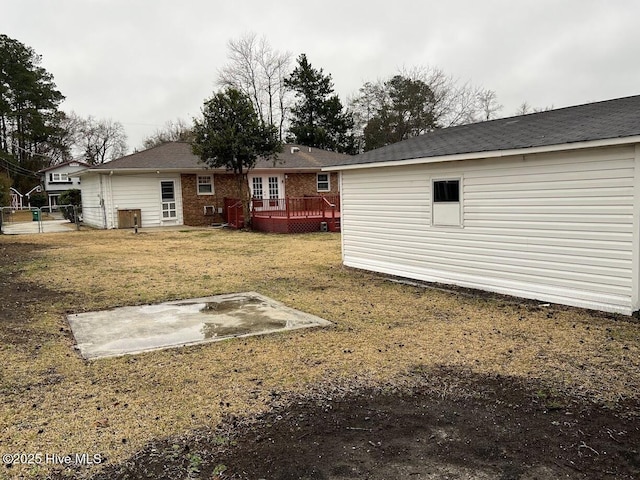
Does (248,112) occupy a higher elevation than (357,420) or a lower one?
higher

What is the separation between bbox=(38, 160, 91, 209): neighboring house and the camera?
48.5 m

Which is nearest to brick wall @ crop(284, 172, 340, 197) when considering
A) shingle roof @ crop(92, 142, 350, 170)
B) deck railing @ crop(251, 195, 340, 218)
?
shingle roof @ crop(92, 142, 350, 170)

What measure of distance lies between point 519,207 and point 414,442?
532cm

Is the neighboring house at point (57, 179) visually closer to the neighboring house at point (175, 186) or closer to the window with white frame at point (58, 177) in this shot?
the window with white frame at point (58, 177)

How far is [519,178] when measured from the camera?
755 cm

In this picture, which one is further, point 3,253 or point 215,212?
point 215,212

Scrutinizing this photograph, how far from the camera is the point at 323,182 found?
26.0 metres

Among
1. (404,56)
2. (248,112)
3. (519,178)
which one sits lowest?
(519,178)

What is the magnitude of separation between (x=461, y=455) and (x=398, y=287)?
585 centimetres

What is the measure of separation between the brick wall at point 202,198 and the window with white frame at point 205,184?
15 centimetres

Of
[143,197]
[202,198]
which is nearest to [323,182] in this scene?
[202,198]

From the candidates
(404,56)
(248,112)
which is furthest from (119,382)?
(404,56)

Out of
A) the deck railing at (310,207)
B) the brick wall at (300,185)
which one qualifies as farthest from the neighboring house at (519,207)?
the brick wall at (300,185)

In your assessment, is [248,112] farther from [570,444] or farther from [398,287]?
[570,444]
